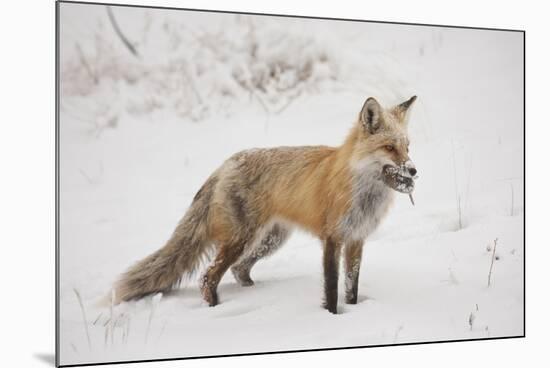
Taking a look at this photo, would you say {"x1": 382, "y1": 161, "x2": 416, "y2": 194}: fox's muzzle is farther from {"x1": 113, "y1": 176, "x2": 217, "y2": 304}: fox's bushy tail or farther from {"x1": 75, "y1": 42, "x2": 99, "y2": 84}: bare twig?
{"x1": 75, "y1": 42, "x2": 99, "y2": 84}: bare twig

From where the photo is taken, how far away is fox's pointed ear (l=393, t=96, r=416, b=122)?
396 centimetres

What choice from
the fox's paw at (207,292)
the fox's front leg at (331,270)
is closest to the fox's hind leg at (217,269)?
the fox's paw at (207,292)

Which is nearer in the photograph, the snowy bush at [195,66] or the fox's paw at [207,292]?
the snowy bush at [195,66]

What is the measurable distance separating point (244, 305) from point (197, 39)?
1458mm

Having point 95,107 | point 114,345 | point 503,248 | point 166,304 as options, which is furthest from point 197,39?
point 503,248

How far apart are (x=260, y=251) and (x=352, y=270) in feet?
1.77

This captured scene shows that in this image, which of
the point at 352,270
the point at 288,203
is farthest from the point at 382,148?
the point at 352,270

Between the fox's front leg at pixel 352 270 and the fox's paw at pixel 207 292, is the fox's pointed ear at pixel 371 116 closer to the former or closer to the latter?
the fox's front leg at pixel 352 270

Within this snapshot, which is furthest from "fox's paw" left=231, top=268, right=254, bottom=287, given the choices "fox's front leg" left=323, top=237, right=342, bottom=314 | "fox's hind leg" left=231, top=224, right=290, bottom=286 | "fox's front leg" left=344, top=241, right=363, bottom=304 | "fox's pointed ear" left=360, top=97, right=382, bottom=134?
"fox's pointed ear" left=360, top=97, right=382, bottom=134

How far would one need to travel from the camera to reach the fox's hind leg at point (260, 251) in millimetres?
3838

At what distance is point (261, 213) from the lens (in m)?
3.84

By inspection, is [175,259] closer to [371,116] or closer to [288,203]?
[288,203]

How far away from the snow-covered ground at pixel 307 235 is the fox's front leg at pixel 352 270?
0.08m

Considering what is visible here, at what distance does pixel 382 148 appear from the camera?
3.79 meters
